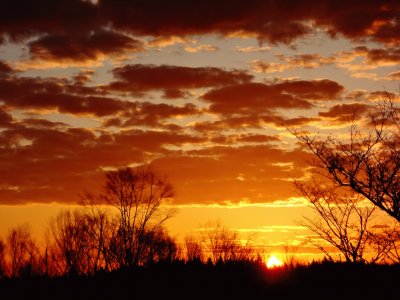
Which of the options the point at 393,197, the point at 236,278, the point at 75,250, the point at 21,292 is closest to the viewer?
the point at 236,278

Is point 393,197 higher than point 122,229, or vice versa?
point 122,229

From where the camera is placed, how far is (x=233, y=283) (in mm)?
13250

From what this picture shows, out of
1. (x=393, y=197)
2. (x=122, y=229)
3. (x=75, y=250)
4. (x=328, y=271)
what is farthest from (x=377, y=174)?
(x=75, y=250)

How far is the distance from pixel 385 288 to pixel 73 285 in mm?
6907

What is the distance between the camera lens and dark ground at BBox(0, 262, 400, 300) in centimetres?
1280

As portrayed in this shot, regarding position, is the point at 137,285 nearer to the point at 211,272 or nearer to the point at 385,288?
the point at 211,272

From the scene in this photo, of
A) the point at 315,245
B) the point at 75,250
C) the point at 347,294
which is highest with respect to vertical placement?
the point at 75,250

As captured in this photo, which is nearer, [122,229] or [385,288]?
[385,288]

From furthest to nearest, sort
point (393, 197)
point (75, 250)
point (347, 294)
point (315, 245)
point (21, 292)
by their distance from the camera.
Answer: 1. point (75, 250)
2. point (315, 245)
3. point (393, 197)
4. point (21, 292)
5. point (347, 294)

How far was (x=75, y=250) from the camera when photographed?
70375 millimetres

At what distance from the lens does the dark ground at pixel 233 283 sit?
12.8 metres

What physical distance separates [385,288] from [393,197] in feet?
35.4

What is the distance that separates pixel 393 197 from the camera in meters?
23.0

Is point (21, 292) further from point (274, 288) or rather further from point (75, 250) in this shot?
point (75, 250)
